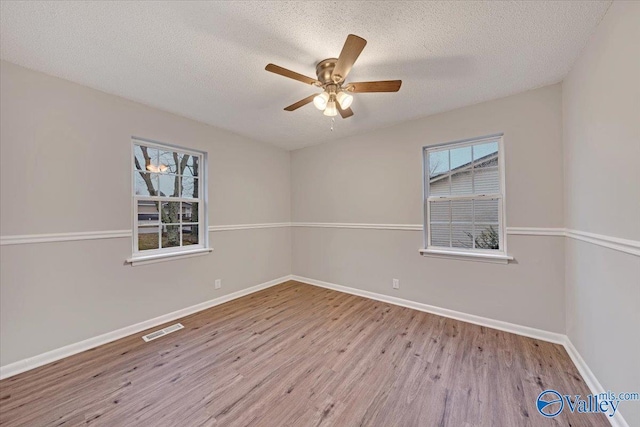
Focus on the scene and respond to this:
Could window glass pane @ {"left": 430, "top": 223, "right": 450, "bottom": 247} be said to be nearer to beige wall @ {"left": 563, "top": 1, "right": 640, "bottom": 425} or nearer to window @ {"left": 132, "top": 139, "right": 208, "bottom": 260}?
beige wall @ {"left": 563, "top": 1, "right": 640, "bottom": 425}

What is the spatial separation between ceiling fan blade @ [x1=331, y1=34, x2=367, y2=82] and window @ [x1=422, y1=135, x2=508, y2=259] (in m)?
1.79

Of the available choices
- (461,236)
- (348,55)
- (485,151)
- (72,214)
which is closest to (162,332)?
(72,214)

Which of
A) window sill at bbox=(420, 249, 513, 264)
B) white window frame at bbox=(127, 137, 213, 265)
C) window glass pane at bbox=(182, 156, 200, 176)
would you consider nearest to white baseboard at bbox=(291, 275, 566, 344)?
window sill at bbox=(420, 249, 513, 264)

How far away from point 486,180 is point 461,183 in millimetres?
247

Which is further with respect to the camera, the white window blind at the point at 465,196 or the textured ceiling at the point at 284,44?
the white window blind at the point at 465,196

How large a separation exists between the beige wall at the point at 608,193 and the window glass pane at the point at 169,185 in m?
3.89

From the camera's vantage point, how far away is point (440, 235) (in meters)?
3.00

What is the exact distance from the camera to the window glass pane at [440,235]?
2.96 m

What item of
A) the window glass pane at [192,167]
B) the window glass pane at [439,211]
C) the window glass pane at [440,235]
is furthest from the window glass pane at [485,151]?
the window glass pane at [192,167]

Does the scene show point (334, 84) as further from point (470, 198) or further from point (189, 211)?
point (189, 211)

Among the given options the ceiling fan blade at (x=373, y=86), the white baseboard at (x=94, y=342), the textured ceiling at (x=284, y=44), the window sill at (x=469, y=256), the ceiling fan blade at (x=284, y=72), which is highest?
the textured ceiling at (x=284, y=44)

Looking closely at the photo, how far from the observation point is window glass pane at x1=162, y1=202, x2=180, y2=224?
9.55ft

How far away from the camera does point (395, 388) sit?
172 cm

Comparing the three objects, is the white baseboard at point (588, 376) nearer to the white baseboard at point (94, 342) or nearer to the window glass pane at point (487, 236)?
the window glass pane at point (487, 236)
